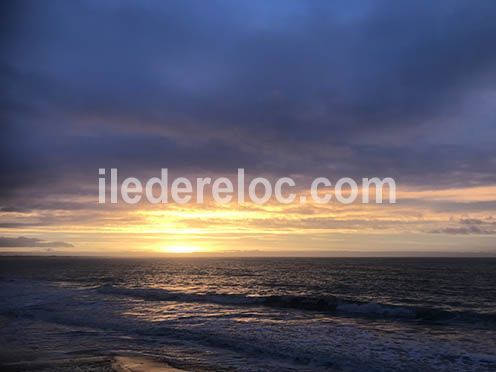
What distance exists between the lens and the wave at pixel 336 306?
84.1 feet

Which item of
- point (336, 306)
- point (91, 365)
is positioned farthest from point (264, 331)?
point (336, 306)

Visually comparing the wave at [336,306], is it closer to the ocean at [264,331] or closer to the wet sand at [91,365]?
the ocean at [264,331]

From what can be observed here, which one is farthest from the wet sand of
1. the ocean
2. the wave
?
the wave

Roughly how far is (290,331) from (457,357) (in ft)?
24.3

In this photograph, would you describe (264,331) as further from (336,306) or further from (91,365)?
(336,306)

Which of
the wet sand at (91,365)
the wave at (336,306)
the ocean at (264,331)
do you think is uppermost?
the wet sand at (91,365)

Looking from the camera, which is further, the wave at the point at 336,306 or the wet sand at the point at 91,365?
the wave at the point at 336,306

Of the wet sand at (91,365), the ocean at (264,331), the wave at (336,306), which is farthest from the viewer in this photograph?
the wave at (336,306)

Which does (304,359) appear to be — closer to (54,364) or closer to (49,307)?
(54,364)

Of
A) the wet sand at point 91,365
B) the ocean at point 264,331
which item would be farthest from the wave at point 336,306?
the wet sand at point 91,365

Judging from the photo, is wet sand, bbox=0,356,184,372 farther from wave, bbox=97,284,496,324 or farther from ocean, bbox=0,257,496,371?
wave, bbox=97,284,496,324

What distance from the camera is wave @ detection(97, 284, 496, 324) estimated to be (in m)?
25.6

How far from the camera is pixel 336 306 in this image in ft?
98.0

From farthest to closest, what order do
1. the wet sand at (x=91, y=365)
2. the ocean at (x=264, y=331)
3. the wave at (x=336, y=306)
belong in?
the wave at (x=336, y=306)
the ocean at (x=264, y=331)
the wet sand at (x=91, y=365)
